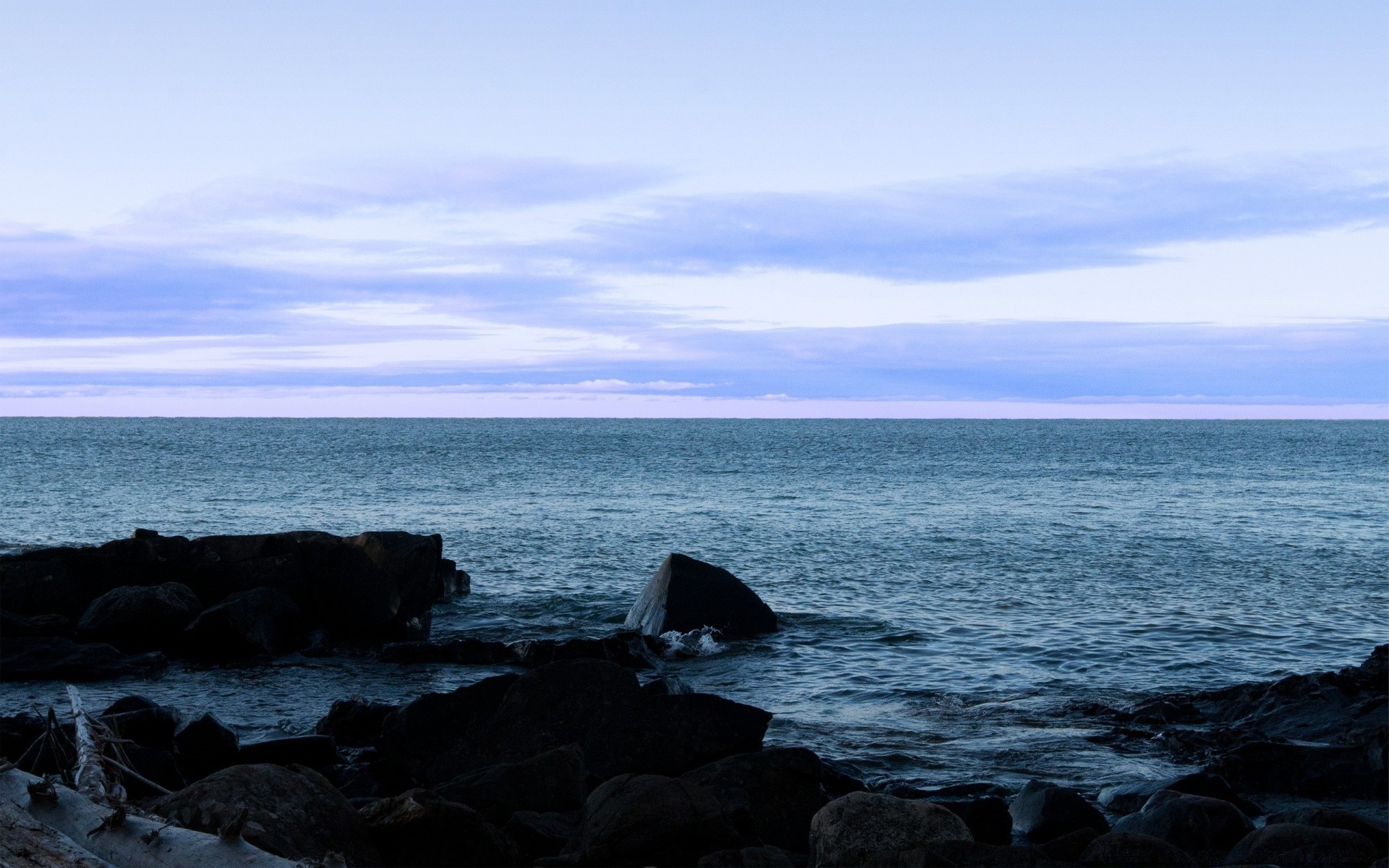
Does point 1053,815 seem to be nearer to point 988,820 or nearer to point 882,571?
point 988,820

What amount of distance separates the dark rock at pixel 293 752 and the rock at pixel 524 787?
3.01 m

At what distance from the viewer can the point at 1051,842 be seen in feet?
32.2

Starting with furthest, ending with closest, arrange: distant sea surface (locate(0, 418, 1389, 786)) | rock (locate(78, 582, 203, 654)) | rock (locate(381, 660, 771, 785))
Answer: rock (locate(78, 582, 203, 654)), distant sea surface (locate(0, 418, 1389, 786)), rock (locate(381, 660, 771, 785))

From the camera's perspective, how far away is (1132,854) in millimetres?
9305

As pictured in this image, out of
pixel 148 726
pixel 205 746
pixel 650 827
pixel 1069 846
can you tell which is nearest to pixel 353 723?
pixel 205 746

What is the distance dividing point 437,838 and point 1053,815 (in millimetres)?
6379

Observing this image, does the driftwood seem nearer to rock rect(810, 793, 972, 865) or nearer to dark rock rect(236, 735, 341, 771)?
rock rect(810, 793, 972, 865)

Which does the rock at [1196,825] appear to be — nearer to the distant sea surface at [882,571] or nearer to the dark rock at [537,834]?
the distant sea surface at [882,571]

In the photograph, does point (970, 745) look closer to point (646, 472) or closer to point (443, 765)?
point (443, 765)

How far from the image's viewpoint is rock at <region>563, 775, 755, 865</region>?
9062mm

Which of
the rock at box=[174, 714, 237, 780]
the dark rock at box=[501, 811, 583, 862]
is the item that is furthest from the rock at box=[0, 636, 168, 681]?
the dark rock at box=[501, 811, 583, 862]

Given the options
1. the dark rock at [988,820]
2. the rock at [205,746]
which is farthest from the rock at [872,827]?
the rock at [205,746]

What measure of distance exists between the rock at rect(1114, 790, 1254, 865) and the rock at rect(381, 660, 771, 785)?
4307 millimetres

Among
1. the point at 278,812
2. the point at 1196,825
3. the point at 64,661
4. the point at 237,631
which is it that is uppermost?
the point at 278,812
